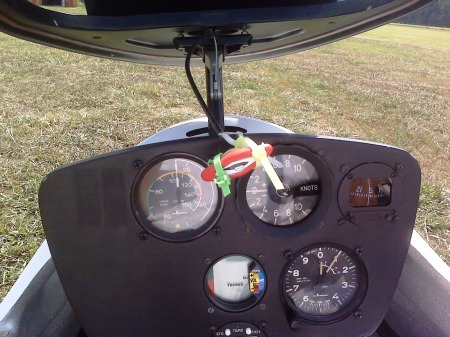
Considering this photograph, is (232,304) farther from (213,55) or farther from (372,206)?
(213,55)

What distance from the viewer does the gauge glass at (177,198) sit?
1.39 meters

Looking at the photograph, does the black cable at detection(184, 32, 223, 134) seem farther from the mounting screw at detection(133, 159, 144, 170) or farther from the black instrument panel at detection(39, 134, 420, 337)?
the mounting screw at detection(133, 159, 144, 170)

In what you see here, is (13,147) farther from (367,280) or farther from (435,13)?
(435,13)

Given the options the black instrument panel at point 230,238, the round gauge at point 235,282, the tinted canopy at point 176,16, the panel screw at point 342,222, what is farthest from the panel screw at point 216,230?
the tinted canopy at point 176,16

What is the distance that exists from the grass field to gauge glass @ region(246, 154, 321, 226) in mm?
1807

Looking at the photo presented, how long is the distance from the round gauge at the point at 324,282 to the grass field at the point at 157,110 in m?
1.77

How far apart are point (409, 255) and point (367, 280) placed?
0.14 meters

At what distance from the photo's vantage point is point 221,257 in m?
1.45

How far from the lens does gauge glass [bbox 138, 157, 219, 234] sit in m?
1.39

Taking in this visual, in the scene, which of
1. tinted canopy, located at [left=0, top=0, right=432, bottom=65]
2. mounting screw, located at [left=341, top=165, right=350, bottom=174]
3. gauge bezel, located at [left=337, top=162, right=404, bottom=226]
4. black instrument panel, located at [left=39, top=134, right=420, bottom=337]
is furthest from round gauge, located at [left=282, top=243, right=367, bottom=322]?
tinted canopy, located at [left=0, top=0, right=432, bottom=65]

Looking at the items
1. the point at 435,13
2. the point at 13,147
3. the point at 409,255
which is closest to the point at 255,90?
the point at 13,147

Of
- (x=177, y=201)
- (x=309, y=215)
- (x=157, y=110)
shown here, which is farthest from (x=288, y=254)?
(x=157, y=110)

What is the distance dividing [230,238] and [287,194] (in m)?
0.20

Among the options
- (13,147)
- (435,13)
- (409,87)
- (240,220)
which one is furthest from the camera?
(435,13)
